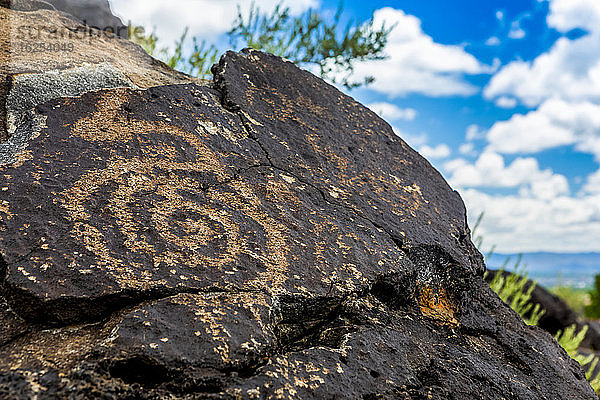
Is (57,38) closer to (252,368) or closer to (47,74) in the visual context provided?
(47,74)

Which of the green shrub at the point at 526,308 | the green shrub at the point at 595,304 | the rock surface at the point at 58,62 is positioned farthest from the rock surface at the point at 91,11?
the green shrub at the point at 595,304

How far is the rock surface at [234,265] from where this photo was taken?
1.55 meters

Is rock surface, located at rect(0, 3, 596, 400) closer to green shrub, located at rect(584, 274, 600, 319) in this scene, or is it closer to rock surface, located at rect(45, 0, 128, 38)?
rock surface, located at rect(45, 0, 128, 38)

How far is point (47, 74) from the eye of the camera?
2.72 m

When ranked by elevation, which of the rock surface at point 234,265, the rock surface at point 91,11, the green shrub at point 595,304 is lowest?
the rock surface at point 234,265

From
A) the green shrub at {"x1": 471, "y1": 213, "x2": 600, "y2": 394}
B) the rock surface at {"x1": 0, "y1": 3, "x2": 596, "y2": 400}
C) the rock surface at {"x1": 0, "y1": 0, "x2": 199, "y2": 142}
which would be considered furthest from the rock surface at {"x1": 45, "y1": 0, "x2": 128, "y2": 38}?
the green shrub at {"x1": 471, "y1": 213, "x2": 600, "y2": 394}

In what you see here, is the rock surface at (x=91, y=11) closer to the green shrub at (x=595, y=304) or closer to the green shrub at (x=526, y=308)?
the green shrub at (x=526, y=308)

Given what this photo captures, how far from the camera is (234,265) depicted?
186 cm

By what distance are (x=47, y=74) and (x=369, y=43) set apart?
587 centimetres

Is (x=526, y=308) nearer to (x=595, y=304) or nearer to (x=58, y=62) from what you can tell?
(x=58, y=62)

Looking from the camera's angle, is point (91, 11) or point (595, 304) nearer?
point (91, 11)

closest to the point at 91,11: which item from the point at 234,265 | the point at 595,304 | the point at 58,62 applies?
the point at 58,62

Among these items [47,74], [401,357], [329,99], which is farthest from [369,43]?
[401,357]

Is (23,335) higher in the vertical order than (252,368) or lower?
lower
